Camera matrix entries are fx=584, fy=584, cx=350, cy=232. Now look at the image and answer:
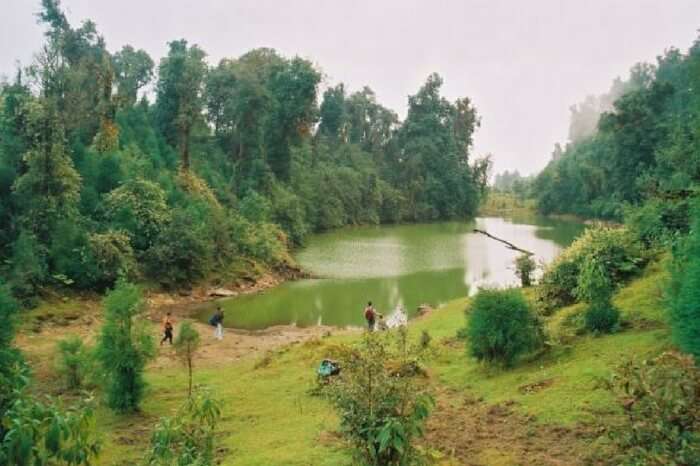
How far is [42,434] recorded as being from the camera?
9.68ft

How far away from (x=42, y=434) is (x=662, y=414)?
556 cm

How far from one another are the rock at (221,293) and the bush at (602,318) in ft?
69.7

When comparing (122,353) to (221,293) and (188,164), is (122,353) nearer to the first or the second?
(221,293)

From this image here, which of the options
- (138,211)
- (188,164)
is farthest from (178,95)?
(138,211)

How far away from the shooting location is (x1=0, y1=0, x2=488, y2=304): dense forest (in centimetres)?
2634

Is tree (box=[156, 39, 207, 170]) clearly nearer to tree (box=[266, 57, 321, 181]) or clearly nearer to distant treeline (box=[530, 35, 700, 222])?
tree (box=[266, 57, 321, 181])

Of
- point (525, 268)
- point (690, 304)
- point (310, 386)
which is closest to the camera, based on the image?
point (690, 304)

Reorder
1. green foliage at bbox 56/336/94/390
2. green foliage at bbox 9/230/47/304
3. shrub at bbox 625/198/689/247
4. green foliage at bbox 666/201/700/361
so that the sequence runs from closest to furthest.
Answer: green foliage at bbox 666/201/700/361
green foliage at bbox 56/336/94/390
shrub at bbox 625/198/689/247
green foliage at bbox 9/230/47/304

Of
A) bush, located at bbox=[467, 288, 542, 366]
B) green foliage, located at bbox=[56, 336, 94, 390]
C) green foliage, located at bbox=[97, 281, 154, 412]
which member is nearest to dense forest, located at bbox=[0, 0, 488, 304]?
green foliage, located at bbox=[56, 336, 94, 390]

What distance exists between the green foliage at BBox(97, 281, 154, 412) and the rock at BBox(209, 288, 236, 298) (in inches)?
693

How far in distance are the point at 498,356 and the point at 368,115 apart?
83492 mm

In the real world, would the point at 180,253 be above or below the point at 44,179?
below

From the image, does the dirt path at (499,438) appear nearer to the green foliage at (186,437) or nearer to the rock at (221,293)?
the green foliage at (186,437)

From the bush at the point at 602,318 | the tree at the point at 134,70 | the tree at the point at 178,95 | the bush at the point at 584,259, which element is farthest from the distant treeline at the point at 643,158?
the tree at the point at 134,70
